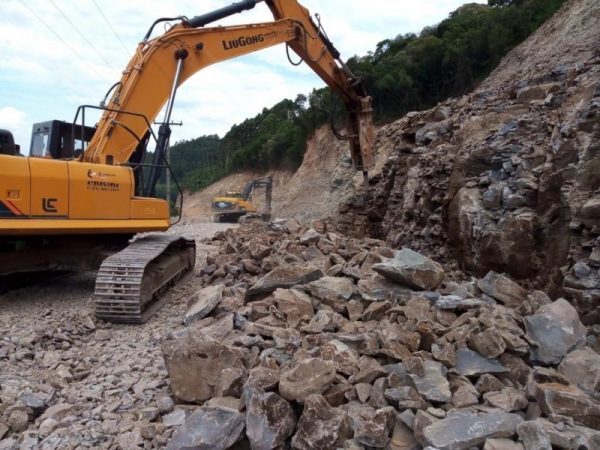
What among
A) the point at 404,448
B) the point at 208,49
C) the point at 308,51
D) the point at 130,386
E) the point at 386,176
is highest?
the point at 308,51

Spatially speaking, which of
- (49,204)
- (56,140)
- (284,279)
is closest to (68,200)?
(49,204)


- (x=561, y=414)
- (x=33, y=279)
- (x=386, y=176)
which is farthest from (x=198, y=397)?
(x=386, y=176)

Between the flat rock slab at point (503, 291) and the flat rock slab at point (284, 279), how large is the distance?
1.59 metres

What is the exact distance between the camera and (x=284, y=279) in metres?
5.06

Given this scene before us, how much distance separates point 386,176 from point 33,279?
924 centimetres

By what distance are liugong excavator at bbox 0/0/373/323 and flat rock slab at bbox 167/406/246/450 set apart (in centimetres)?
239

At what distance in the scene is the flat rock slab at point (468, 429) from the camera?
240cm

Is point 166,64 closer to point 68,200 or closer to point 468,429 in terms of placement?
point 68,200

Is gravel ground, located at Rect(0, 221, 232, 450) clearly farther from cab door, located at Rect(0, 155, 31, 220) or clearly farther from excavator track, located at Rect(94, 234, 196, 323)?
cab door, located at Rect(0, 155, 31, 220)

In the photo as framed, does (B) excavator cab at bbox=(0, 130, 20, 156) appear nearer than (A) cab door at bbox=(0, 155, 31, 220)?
No

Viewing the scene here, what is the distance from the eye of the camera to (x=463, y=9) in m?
31.1

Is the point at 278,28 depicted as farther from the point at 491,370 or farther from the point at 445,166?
the point at 491,370

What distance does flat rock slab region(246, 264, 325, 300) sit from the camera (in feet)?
16.4

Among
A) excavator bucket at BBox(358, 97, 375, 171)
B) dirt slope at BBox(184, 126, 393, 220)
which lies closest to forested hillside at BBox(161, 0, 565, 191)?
dirt slope at BBox(184, 126, 393, 220)
